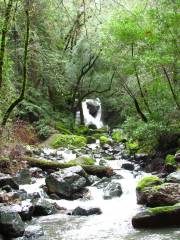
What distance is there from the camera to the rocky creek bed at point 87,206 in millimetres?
9609

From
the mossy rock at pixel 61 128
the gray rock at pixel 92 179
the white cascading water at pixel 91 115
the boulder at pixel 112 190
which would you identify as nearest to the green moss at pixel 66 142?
the mossy rock at pixel 61 128

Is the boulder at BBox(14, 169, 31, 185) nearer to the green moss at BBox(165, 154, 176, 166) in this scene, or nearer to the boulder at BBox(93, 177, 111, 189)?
the boulder at BBox(93, 177, 111, 189)

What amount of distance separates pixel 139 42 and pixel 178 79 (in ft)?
10.1

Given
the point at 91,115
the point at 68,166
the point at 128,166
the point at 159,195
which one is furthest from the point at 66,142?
the point at 159,195

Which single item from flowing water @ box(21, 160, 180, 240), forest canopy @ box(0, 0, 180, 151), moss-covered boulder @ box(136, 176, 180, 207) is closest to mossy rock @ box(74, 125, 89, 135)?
forest canopy @ box(0, 0, 180, 151)

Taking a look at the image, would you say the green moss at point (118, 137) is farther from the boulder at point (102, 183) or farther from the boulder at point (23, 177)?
the boulder at point (23, 177)

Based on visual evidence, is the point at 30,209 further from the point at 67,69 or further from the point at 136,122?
the point at 67,69

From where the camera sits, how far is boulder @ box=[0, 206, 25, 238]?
9.43 metres

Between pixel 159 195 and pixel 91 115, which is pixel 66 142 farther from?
pixel 159 195

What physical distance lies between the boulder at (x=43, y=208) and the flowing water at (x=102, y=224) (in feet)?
0.89

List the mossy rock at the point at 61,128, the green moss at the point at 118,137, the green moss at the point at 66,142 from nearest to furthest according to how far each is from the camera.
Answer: the green moss at the point at 66,142
the green moss at the point at 118,137
the mossy rock at the point at 61,128

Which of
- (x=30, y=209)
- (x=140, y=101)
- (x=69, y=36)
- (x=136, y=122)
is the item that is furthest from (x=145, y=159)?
(x=69, y=36)

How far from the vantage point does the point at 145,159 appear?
2106cm

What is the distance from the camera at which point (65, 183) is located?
1378 centimetres
